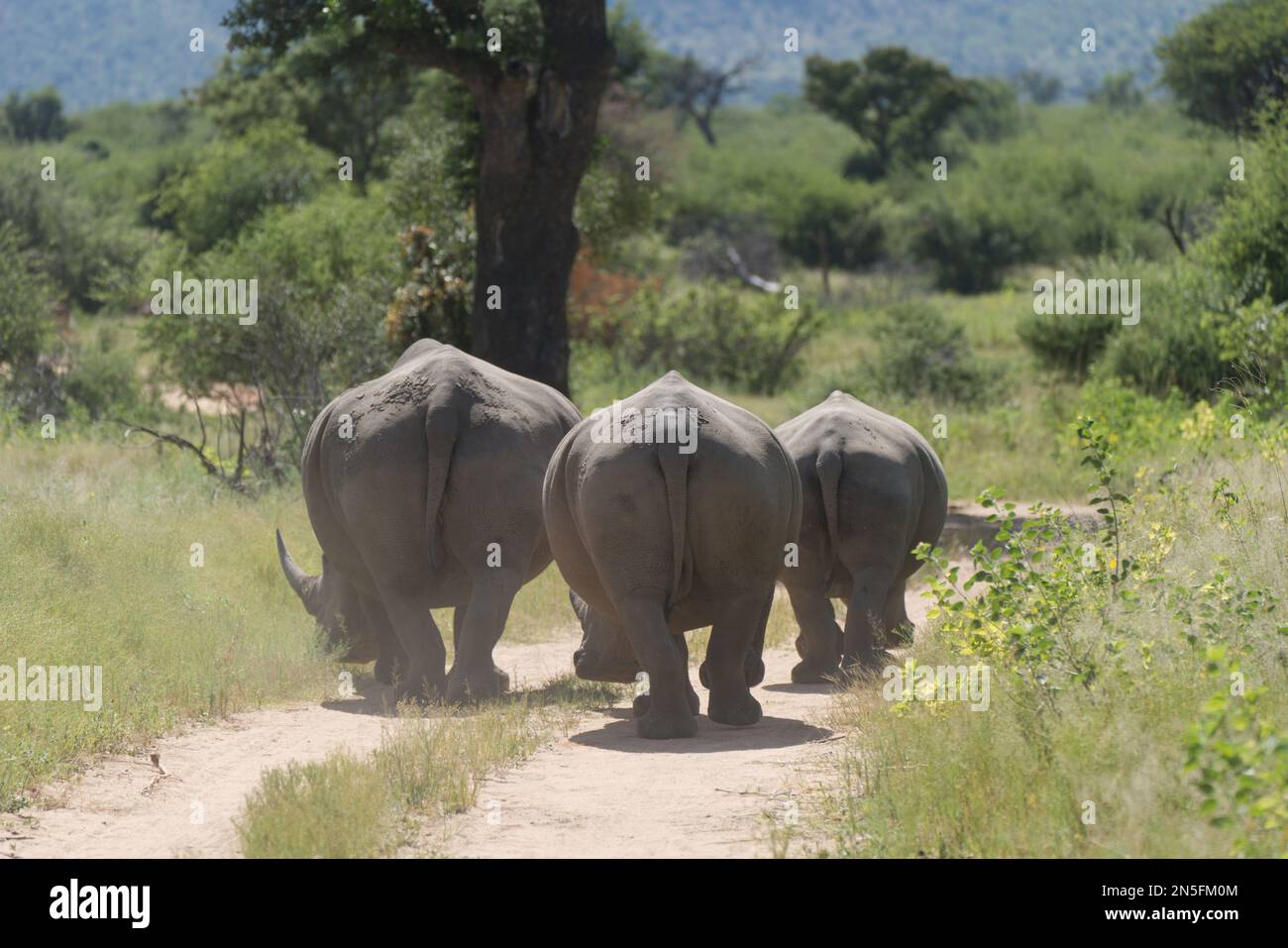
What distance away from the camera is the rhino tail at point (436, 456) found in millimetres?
9469

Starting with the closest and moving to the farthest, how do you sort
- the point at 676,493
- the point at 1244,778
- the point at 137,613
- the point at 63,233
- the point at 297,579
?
the point at 1244,778
the point at 676,493
the point at 137,613
the point at 297,579
the point at 63,233

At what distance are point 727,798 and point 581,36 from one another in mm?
12452

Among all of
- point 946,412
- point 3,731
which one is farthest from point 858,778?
point 946,412

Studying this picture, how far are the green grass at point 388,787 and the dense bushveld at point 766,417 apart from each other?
0.03m

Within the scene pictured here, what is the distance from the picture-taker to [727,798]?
273 inches

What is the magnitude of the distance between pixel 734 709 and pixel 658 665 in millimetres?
664

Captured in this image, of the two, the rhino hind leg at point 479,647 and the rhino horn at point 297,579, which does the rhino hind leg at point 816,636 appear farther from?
the rhino horn at point 297,579

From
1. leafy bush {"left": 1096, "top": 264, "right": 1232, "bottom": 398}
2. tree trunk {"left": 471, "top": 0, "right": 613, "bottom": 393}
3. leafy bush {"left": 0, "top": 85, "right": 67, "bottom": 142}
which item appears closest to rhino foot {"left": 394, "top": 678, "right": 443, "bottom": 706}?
tree trunk {"left": 471, "top": 0, "right": 613, "bottom": 393}

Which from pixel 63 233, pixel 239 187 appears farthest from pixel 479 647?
pixel 63 233

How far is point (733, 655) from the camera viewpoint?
8727mm

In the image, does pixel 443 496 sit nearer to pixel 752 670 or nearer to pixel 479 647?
pixel 479 647

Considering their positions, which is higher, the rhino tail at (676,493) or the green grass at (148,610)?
the rhino tail at (676,493)

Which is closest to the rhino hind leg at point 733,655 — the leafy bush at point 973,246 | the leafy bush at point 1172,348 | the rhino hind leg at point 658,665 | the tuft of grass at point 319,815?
the rhino hind leg at point 658,665
